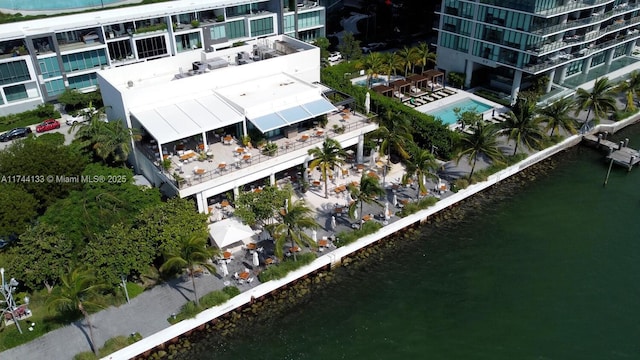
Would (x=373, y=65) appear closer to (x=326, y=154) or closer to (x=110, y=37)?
(x=326, y=154)

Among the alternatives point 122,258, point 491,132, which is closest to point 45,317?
point 122,258

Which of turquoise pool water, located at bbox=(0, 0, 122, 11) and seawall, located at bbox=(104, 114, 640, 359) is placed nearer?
seawall, located at bbox=(104, 114, 640, 359)

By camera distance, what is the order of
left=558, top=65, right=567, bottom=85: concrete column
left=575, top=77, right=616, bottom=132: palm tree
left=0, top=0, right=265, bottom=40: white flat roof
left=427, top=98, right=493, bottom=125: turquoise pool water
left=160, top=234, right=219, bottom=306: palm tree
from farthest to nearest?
left=558, top=65, right=567, bottom=85: concrete column → left=0, top=0, right=265, bottom=40: white flat roof → left=427, top=98, right=493, bottom=125: turquoise pool water → left=575, top=77, right=616, bottom=132: palm tree → left=160, top=234, right=219, bottom=306: palm tree

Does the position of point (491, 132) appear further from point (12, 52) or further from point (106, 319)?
point (12, 52)

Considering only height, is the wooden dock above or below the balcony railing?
below

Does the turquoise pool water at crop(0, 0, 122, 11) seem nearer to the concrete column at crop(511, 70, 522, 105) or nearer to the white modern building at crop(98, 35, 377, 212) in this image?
the white modern building at crop(98, 35, 377, 212)

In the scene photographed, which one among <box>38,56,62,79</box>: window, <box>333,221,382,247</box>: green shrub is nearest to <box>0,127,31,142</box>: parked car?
<box>38,56,62,79</box>: window
